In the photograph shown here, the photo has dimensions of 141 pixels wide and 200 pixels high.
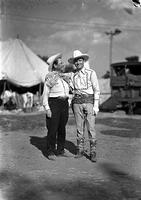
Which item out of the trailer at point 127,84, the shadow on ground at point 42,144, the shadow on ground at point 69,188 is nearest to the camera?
the shadow on ground at point 69,188

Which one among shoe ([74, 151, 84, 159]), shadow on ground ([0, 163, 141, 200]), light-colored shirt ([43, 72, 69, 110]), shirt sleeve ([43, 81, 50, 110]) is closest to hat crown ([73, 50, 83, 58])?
light-colored shirt ([43, 72, 69, 110])

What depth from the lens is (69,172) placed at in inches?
195

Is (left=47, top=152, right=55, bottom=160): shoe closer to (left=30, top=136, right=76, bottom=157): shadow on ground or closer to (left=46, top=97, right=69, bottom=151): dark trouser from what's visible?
(left=46, top=97, right=69, bottom=151): dark trouser

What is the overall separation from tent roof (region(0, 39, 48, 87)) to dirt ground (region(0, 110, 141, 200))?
11999 millimetres

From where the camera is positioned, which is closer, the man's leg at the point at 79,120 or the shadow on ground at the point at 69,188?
the shadow on ground at the point at 69,188

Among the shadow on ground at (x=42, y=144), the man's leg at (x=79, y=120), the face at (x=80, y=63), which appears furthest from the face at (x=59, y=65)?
the shadow on ground at (x=42, y=144)

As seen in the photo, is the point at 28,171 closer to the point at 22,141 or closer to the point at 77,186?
the point at 77,186

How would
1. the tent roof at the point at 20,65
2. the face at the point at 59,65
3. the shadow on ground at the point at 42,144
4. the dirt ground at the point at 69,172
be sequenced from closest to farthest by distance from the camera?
the dirt ground at the point at 69,172
the face at the point at 59,65
the shadow on ground at the point at 42,144
the tent roof at the point at 20,65

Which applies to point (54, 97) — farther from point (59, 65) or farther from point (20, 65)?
point (20, 65)

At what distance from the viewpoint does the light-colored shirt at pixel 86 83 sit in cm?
575

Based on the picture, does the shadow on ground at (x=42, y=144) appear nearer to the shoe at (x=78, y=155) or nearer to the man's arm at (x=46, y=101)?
the shoe at (x=78, y=155)

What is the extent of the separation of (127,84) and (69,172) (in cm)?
1202

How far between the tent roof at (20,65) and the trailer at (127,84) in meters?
4.99

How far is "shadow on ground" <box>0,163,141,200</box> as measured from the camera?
378 centimetres
